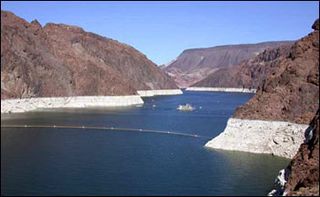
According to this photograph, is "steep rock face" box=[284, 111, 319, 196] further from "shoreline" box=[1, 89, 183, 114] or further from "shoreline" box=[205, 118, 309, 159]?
"shoreline" box=[1, 89, 183, 114]

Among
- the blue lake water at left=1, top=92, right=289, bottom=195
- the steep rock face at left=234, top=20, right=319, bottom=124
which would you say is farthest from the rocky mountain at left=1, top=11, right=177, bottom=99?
the steep rock face at left=234, top=20, right=319, bottom=124

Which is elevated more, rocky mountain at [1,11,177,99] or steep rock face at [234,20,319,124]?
rocky mountain at [1,11,177,99]

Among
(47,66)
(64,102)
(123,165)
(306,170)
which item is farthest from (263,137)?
(47,66)

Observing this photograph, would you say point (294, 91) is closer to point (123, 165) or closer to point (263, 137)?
point (263, 137)

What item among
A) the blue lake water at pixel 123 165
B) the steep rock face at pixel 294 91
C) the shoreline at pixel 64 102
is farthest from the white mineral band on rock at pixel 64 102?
the steep rock face at pixel 294 91

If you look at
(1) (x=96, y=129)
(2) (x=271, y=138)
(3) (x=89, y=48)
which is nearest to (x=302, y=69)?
(2) (x=271, y=138)

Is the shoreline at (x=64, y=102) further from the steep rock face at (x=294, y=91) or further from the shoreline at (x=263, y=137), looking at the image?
the steep rock face at (x=294, y=91)
